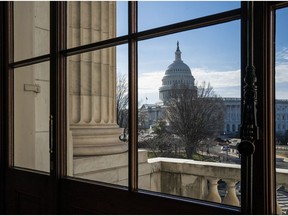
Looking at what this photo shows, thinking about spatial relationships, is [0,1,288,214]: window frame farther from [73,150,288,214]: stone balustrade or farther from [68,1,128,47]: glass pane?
[68,1,128,47]: glass pane

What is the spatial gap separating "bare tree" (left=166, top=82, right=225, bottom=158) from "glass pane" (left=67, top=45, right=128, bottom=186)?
48 centimetres

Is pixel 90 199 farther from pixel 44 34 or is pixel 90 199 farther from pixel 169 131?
pixel 44 34

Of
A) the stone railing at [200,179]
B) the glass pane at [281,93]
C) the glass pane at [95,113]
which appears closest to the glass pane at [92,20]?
the glass pane at [95,113]

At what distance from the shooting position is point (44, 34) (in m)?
2.21

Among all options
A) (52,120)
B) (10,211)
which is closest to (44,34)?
(52,120)

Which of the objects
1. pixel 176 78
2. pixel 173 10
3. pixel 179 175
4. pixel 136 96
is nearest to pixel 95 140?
pixel 179 175

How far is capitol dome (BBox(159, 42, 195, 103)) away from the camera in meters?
1.59

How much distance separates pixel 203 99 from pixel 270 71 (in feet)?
1.89

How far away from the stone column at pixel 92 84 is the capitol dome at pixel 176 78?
2.28ft

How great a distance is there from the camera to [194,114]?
1.57 m

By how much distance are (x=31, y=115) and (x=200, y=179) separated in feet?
4.64

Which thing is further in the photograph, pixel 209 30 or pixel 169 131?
pixel 169 131

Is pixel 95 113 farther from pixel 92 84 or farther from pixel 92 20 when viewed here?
pixel 92 20

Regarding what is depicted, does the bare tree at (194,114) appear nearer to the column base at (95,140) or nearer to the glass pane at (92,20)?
the column base at (95,140)
